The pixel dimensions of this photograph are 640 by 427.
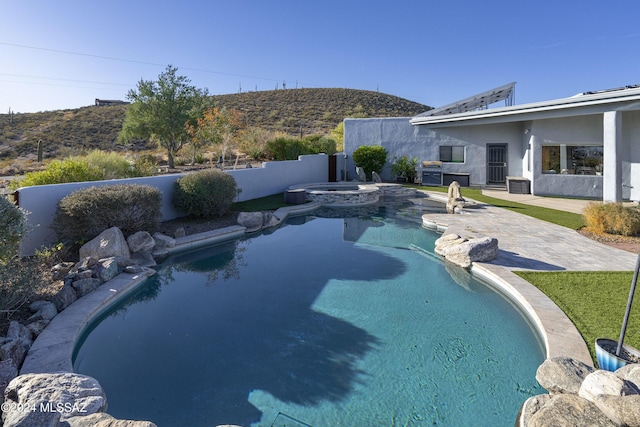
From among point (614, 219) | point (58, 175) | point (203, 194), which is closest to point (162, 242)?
point (203, 194)

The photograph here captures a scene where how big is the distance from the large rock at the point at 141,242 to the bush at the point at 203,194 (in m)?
2.65

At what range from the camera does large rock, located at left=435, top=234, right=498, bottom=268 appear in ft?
23.7

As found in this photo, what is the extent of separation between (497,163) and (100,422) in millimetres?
20602

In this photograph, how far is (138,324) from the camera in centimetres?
534

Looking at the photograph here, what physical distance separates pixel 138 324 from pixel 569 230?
10480mm

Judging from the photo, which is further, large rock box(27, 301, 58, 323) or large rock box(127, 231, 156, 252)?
large rock box(127, 231, 156, 252)

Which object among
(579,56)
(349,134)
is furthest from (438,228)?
(579,56)

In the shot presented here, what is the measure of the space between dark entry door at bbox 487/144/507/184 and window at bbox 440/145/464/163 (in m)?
1.43

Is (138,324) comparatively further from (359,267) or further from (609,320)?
(609,320)

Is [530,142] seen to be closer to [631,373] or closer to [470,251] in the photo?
[470,251]

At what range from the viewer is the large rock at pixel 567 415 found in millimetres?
2436

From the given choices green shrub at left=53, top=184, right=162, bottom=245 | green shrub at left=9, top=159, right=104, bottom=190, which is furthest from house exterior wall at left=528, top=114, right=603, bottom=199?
green shrub at left=9, top=159, right=104, bottom=190

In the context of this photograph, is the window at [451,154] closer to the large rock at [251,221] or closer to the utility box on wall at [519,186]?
the utility box on wall at [519,186]

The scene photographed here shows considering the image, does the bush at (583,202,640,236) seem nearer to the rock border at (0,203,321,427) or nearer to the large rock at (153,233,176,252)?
the rock border at (0,203,321,427)
